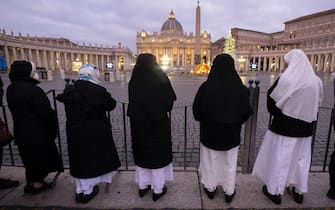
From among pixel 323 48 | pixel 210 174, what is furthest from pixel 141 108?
pixel 323 48

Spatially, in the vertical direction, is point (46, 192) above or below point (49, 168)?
below

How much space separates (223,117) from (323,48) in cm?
7251

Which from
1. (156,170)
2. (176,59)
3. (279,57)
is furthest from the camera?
(176,59)

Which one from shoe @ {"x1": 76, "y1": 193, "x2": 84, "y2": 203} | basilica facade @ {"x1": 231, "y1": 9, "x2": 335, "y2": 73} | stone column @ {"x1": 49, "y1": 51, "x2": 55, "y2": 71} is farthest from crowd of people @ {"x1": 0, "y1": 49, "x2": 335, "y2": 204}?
stone column @ {"x1": 49, "y1": 51, "x2": 55, "y2": 71}

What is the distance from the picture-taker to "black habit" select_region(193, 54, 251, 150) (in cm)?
247

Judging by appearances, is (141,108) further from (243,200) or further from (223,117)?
(243,200)

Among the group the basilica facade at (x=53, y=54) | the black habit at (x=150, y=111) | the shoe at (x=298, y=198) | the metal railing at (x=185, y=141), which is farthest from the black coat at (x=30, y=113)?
the basilica facade at (x=53, y=54)

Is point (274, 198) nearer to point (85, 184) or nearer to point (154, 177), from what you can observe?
point (154, 177)

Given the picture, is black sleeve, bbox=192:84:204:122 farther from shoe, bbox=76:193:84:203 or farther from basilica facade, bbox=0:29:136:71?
basilica facade, bbox=0:29:136:71

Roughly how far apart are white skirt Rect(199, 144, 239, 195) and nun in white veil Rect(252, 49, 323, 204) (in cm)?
54

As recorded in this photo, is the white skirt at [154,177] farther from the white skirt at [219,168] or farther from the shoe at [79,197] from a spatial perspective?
the shoe at [79,197]

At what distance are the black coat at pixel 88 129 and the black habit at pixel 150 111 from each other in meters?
0.40

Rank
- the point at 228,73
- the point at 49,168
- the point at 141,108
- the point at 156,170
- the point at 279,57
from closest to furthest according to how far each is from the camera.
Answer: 1. the point at 228,73
2. the point at 141,108
3. the point at 156,170
4. the point at 49,168
5. the point at 279,57

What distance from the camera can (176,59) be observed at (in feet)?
364
